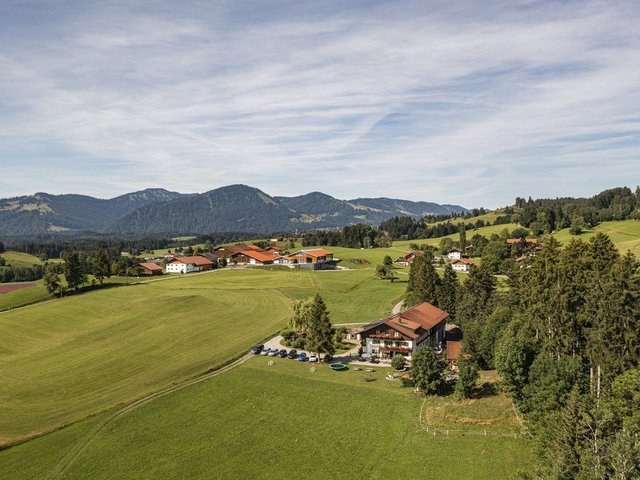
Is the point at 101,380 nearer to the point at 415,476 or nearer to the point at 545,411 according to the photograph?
the point at 415,476

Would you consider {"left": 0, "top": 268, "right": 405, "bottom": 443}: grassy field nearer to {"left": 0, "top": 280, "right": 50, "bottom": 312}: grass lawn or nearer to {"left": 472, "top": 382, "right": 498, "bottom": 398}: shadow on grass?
{"left": 0, "top": 280, "right": 50, "bottom": 312}: grass lawn

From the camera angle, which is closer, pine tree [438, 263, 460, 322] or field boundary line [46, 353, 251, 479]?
field boundary line [46, 353, 251, 479]

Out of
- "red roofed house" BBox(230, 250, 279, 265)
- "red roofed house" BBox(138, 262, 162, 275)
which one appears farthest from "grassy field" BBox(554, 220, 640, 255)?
"red roofed house" BBox(138, 262, 162, 275)

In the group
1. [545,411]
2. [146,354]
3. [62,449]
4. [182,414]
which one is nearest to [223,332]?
[146,354]

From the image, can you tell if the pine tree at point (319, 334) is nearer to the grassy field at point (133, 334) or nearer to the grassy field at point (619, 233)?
the grassy field at point (133, 334)

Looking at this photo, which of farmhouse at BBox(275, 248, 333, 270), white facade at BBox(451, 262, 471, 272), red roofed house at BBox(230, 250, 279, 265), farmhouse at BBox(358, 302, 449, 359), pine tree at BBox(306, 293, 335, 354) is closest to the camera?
pine tree at BBox(306, 293, 335, 354)

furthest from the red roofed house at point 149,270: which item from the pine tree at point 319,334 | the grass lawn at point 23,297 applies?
the pine tree at point 319,334

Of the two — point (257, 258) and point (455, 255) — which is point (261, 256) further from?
point (455, 255)
